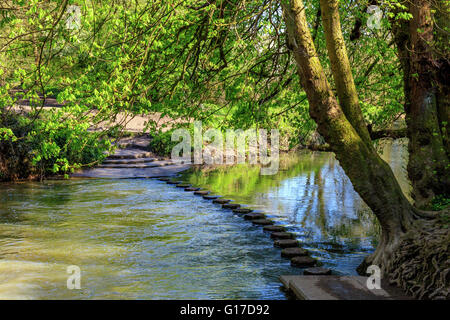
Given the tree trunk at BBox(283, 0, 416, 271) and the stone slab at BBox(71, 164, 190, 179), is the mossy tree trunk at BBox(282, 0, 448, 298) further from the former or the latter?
the stone slab at BBox(71, 164, 190, 179)

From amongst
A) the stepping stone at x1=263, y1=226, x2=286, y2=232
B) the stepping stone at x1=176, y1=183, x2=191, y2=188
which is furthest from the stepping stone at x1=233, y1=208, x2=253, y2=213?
the stepping stone at x1=176, y1=183, x2=191, y2=188

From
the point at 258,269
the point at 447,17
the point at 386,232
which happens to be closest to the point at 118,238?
the point at 258,269

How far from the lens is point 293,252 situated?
9.17 m

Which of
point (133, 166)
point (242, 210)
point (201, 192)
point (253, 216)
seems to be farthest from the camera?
point (133, 166)

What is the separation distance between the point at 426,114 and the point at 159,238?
5488mm

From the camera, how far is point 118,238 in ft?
33.9

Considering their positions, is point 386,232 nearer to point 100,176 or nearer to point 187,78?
point 187,78

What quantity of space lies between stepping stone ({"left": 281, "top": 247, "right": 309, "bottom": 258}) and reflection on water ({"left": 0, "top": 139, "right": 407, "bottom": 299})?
0.62 ft

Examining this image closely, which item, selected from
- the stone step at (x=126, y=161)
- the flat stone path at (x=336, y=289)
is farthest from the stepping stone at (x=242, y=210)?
the stone step at (x=126, y=161)

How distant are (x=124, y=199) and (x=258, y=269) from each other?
7.42m

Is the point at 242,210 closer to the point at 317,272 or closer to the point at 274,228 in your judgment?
the point at 274,228

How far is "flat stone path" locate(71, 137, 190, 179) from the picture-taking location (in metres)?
20.0

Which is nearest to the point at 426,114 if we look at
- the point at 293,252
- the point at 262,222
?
A: the point at 293,252

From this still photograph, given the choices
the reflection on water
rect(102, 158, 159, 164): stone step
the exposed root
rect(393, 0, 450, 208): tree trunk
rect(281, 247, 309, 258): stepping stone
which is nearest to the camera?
the exposed root
